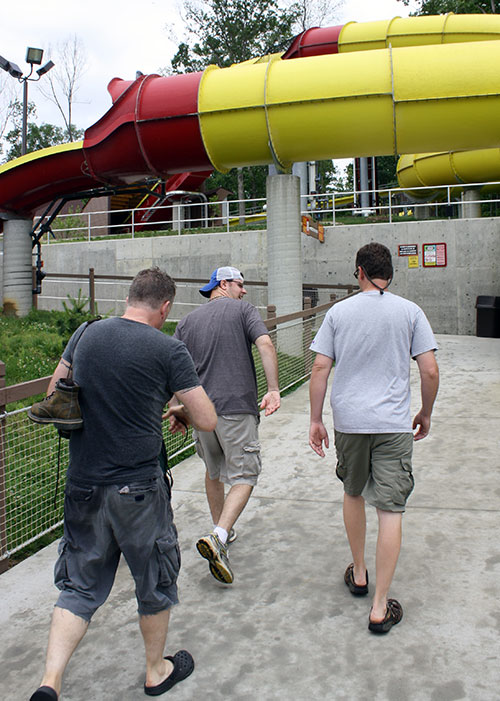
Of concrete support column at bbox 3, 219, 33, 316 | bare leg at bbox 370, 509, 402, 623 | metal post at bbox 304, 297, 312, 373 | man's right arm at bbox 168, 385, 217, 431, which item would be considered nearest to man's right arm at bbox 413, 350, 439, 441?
bare leg at bbox 370, 509, 402, 623

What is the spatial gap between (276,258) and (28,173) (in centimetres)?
552

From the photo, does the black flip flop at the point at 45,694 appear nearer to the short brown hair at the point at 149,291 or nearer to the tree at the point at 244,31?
the short brown hair at the point at 149,291

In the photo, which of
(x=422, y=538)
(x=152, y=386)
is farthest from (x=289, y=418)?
(x=152, y=386)

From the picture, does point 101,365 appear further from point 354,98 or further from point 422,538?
point 354,98

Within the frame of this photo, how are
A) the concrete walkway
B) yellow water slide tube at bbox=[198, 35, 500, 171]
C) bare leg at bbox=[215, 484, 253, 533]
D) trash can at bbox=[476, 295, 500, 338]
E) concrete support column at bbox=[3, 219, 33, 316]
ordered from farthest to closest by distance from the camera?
trash can at bbox=[476, 295, 500, 338] < concrete support column at bbox=[3, 219, 33, 316] < yellow water slide tube at bbox=[198, 35, 500, 171] < bare leg at bbox=[215, 484, 253, 533] < the concrete walkway

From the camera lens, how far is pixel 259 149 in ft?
36.4

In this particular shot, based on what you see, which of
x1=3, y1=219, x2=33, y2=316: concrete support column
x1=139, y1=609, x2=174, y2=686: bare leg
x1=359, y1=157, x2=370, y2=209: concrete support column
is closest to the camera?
x1=139, y1=609, x2=174, y2=686: bare leg

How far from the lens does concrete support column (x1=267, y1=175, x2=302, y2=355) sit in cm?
1186

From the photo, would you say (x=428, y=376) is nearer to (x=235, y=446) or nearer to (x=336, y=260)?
(x=235, y=446)

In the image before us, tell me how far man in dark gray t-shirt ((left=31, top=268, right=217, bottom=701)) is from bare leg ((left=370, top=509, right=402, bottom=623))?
1.08m

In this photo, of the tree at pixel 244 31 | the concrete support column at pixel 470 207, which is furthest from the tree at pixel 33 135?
the concrete support column at pixel 470 207

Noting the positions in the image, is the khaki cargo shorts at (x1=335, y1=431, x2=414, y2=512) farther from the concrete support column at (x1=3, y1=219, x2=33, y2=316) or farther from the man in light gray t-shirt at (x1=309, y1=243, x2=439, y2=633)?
the concrete support column at (x1=3, y1=219, x2=33, y2=316)

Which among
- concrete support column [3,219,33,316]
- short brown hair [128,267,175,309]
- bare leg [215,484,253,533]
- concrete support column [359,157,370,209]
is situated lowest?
bare leg [215,484,253,533]

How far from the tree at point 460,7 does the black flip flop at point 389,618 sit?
1247 inches
